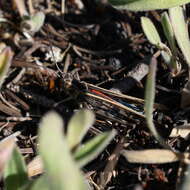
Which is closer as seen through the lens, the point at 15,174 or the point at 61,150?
the point at 61,150

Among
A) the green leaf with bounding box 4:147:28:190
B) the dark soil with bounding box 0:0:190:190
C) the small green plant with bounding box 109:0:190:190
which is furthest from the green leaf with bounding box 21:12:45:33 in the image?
the green leaf with bounding box 4:147:28:190

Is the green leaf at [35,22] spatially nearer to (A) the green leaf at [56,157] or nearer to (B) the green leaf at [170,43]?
(B) the green leaf at [170,43]

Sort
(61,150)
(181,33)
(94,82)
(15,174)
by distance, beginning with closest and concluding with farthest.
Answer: (61,150), (15,174), (181,33), (94,82)

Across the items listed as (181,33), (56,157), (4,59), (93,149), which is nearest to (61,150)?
(56,157)

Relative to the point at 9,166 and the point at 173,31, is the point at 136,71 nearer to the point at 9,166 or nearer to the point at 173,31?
the point at 173,31

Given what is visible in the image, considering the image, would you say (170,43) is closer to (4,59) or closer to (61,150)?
(4,59)

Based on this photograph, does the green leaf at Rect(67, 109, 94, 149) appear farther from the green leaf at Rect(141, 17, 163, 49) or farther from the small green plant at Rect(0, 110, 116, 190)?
the green leaf at Rect(141, 17, 163, 49)

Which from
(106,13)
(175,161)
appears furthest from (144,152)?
(106,13)
